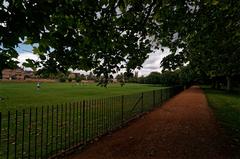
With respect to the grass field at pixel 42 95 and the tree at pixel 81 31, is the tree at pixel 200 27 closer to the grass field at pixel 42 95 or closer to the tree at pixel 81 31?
the tree at pixel 81 31

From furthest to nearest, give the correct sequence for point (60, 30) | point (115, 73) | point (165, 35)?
1. point (165, 35)
2. point (115, 73)
3. point (60, 30)

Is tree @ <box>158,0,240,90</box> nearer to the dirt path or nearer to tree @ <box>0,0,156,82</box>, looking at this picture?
tree @ <box>0,0,156,82</box>

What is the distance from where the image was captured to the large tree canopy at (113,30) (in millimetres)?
4617

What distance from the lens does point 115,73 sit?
10.3 metres

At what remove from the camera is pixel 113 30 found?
31.6ft

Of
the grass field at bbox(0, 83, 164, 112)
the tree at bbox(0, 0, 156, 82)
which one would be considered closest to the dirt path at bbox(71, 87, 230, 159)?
the tree at bbox(0, 0, 156, 82)

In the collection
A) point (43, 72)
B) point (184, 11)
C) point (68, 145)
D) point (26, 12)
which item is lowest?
point (68, 145)

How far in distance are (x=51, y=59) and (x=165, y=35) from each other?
801 cm

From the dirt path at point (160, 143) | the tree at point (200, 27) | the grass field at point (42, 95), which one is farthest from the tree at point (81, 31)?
the grass field at point (42, 95)

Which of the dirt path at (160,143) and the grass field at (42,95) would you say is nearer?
the dirt path at (160,143)

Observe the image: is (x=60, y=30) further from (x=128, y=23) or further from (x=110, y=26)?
(x=128, y=23)

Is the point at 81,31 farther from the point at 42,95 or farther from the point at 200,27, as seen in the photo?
the point at 42,95

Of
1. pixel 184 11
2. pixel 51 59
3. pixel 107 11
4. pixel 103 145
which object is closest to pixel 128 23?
pixel 107 11

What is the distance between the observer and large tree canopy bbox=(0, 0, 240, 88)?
4617mm
